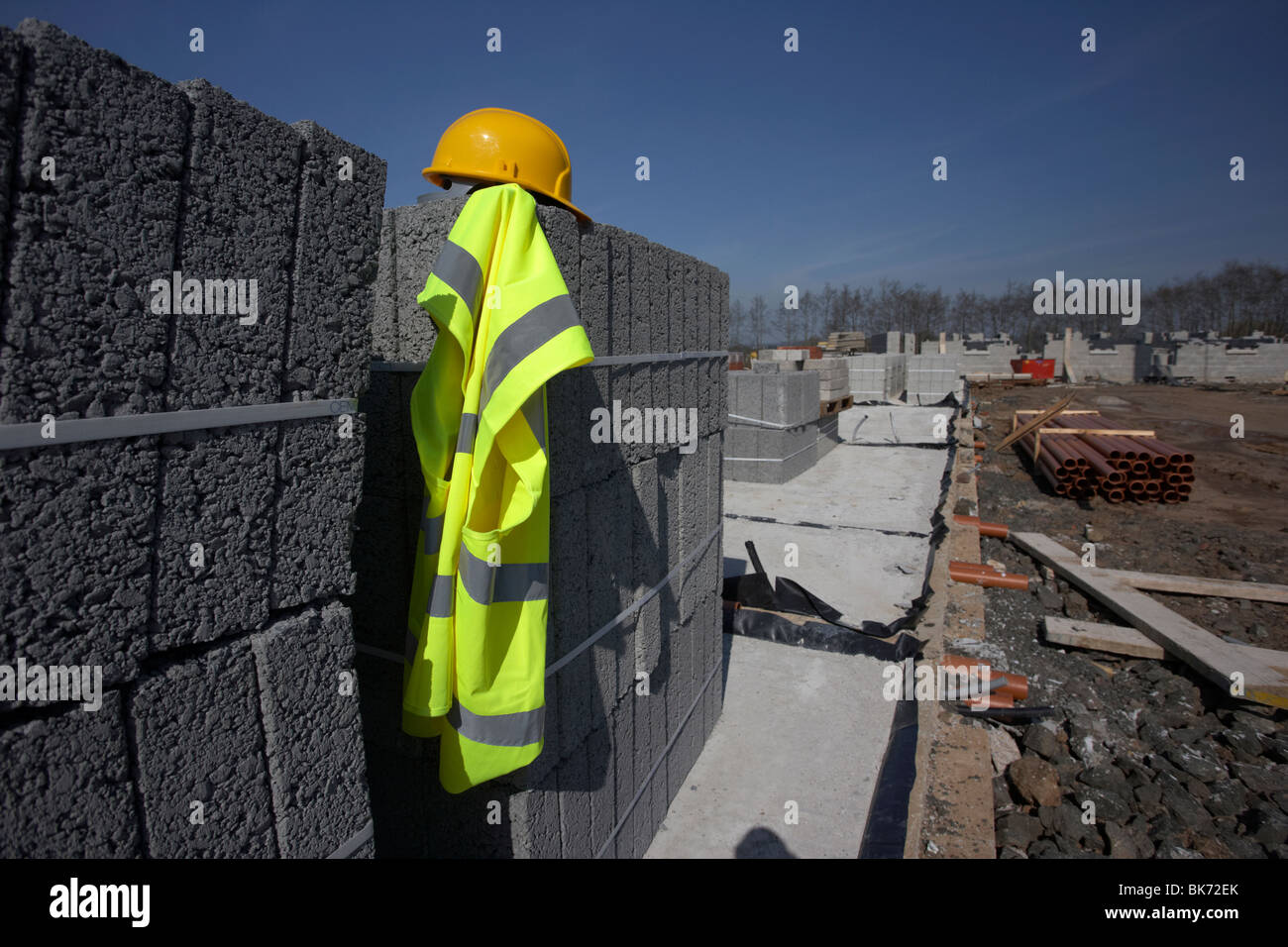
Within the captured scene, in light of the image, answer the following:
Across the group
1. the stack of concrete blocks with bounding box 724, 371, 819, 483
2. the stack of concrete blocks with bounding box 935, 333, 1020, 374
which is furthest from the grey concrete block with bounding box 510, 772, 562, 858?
the stack of concrete blocks with bounding box 935, 333, 1020, 374

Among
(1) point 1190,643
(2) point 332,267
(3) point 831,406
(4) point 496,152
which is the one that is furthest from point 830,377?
(2) point 332,267

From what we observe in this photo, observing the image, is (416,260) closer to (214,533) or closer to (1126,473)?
(214,533)

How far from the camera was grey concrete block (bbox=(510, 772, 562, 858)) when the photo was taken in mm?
2307

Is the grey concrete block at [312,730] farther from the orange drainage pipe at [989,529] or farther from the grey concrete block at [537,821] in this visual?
the orange drainage pipe at [989,529]

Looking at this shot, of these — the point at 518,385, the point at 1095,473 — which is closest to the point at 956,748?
the point at 518,385

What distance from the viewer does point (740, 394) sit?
11430 millimetres

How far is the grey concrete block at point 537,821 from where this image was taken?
2307mm

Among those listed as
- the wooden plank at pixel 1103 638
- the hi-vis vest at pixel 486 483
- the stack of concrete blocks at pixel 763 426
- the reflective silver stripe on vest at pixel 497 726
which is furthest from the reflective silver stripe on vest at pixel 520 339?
the stack of concrete blocks at pixel 763 426

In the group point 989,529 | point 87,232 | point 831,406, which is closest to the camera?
point 87,232

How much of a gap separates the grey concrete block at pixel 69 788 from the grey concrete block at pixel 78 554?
0.28 feet

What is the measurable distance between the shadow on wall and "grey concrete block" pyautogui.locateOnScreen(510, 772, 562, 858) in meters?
0.01

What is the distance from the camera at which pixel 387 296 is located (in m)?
2.17

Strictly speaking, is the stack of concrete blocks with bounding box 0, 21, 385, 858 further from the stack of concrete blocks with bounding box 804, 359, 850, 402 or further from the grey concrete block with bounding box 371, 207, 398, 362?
the stack of concrete blocks with bounding box 804, 359, 850, 402

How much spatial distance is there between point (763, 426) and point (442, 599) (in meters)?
9.76
